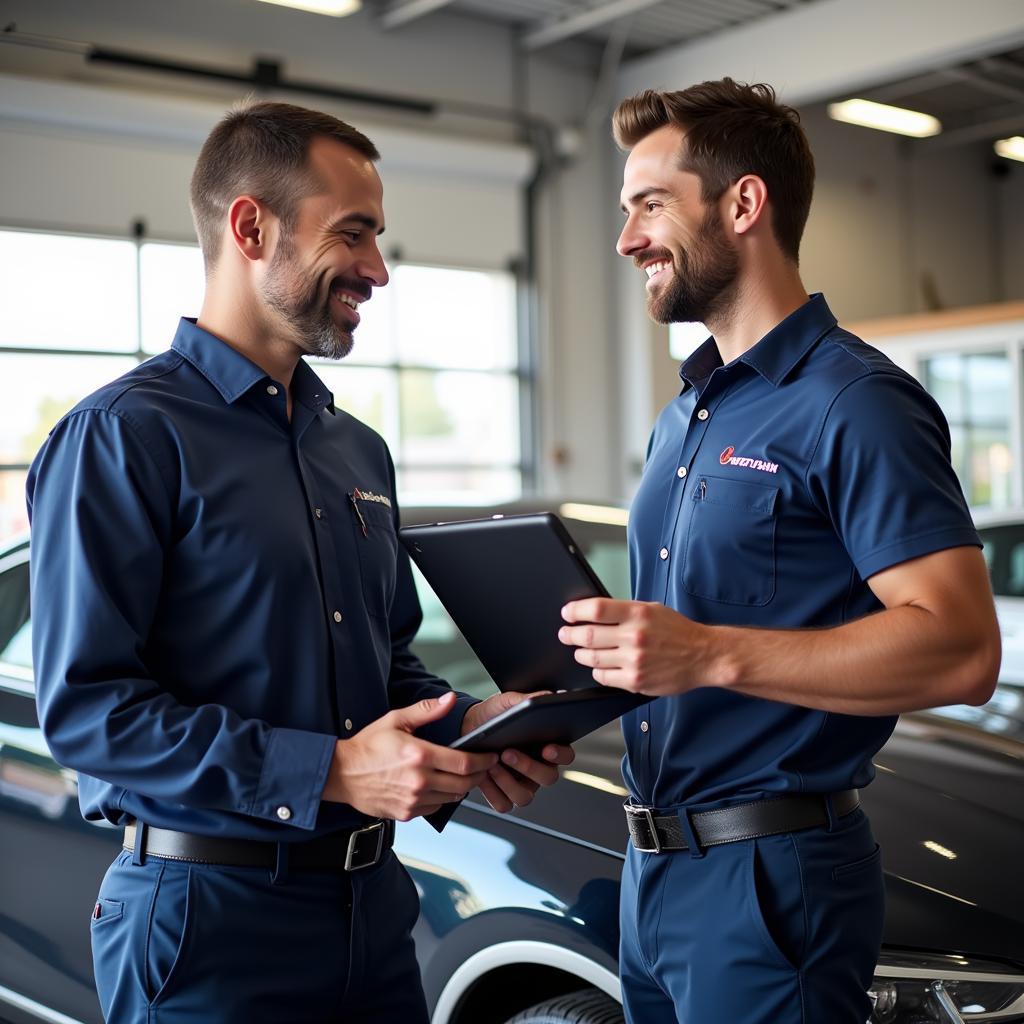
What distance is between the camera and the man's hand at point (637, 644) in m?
1.56

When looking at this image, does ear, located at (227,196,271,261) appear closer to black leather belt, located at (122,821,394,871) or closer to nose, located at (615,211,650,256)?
nose, located at (615,211,650,256)

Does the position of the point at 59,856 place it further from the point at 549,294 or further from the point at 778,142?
the point at 549,294

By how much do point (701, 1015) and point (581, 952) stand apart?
1.41 feet

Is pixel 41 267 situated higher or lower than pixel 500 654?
higher

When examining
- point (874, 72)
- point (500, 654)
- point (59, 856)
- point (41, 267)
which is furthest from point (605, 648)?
point (874, 72)

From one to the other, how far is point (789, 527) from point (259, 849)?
827 mm

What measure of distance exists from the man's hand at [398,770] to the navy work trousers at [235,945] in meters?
0.20

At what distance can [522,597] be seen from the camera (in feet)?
5.61

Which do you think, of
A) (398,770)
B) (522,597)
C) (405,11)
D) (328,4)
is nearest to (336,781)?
(398,770)

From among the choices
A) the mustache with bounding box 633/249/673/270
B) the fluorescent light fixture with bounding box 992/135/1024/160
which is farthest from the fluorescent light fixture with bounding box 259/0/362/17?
the fluorescent light fixture with bounding box 992/135/1024/160

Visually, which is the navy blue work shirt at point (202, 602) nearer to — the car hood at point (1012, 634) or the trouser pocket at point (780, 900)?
the trouser pocket at point (780, 900)

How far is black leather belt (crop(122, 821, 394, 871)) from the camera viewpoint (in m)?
1.69

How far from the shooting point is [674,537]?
1.94 m

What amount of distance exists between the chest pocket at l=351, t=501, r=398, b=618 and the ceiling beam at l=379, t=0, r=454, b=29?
8767mm
